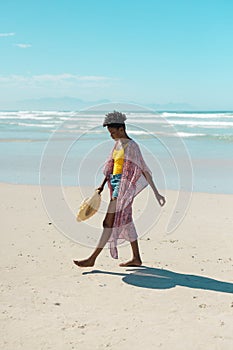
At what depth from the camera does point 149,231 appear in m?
7.09

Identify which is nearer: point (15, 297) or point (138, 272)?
point (15, 297)

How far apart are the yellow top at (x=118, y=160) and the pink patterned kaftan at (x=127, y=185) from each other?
4 centimetres

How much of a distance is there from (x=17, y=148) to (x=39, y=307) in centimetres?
1631

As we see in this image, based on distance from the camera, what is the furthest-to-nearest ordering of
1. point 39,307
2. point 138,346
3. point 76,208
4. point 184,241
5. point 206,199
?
point 206,199
point 76,208
point 184,241
point 39,307
point 138,346

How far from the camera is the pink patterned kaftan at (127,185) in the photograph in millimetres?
5196

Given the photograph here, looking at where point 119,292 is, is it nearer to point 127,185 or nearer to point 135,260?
point 135,260

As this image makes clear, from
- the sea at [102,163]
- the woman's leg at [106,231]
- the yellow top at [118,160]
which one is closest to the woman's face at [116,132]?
the yellow top at [118,160]

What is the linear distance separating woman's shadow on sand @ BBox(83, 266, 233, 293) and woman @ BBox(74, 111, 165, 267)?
29cm

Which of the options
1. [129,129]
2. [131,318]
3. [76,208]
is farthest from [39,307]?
[129,129]

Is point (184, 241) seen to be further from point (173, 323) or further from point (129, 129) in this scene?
point (129, 129)

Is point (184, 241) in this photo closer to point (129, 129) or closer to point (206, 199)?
point (206, 199)

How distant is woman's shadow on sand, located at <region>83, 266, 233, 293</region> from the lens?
4.93m

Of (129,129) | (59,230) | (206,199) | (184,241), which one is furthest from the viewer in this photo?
(129,129)

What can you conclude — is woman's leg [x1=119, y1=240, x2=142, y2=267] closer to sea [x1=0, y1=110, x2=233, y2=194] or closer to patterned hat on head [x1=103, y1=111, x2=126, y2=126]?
patterned hat on head [x1=103, y1=111, x2=126, y2=126]
